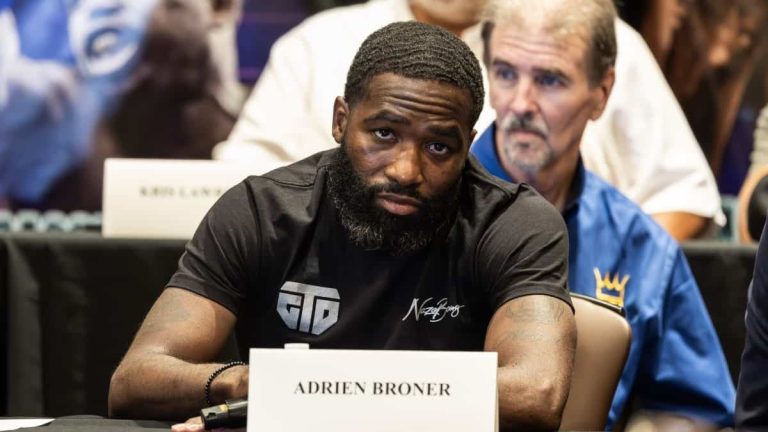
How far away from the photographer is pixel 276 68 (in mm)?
4230

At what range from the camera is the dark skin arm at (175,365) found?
1.89 meters

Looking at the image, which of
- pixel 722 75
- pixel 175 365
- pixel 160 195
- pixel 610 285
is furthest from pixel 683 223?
pixel 175 365

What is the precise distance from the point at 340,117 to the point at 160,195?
1.16 meters

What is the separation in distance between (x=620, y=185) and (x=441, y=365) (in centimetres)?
272

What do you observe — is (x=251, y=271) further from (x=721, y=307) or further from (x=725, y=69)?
(x=725, y=69)

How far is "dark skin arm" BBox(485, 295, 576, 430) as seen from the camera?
6.05ft

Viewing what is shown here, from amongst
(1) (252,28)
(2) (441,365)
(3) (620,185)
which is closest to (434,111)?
(2) (441,365)

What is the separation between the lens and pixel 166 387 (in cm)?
193

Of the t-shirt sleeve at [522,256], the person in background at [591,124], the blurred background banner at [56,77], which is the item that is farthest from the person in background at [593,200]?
the blurred background banner at [56,77]

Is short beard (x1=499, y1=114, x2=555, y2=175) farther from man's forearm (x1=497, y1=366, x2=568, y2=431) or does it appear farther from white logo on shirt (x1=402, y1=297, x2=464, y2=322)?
man's forearm (x1=497, y1=366, x2=568, y2=431)

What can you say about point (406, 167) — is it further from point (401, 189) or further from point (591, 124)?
point (591, 124)

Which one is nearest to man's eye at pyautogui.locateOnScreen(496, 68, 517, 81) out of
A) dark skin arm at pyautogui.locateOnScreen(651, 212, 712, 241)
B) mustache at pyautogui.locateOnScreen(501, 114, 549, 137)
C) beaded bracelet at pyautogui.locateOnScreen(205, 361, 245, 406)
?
mustache at pyautogui.locateOnScreen(501, 114, 549, 137)

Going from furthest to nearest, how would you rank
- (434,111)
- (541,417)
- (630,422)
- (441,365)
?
1. (630,422)
2. (434,111)
3. (541,417)
4. (441,365)

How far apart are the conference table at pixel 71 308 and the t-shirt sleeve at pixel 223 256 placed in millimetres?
994
